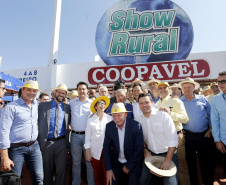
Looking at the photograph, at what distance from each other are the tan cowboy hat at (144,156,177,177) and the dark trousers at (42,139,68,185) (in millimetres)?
1710

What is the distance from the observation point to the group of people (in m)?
2.57

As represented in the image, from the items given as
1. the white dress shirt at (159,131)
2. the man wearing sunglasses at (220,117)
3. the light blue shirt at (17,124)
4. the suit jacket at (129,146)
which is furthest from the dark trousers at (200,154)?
the light blue shirt at (17,124)

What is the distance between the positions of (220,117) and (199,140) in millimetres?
608

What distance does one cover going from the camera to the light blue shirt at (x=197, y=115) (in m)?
3.18

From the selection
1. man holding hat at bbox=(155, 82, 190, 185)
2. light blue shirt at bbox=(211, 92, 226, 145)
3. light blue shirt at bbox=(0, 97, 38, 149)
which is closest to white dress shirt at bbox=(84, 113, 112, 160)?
light blue shirt at bbox=(0, 97, 38, 149)

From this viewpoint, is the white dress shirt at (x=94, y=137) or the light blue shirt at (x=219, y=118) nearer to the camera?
the light blue shirt at (x=219, y=118)

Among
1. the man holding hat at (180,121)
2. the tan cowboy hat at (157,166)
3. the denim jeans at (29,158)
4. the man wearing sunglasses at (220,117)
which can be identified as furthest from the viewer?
the man holding hat at (180,121)

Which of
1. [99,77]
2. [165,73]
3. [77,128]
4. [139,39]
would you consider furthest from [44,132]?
[139,39]

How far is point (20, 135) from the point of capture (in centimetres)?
255

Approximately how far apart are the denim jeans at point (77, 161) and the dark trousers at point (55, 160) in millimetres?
240

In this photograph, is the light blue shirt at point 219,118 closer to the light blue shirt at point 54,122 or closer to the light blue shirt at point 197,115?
the light blue shirt at point 197,115

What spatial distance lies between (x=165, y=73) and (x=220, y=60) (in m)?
3.32

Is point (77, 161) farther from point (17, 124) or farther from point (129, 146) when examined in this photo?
point (17, 124)

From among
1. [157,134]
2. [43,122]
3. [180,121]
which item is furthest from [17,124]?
[180,121]
